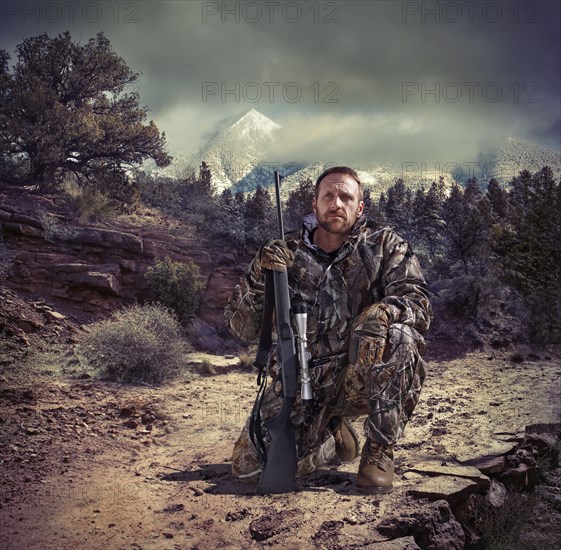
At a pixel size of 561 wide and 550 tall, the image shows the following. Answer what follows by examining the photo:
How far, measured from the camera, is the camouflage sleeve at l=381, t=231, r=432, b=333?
3.37 m

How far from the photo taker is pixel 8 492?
3588 mm

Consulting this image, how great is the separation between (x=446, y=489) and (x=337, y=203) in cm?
199

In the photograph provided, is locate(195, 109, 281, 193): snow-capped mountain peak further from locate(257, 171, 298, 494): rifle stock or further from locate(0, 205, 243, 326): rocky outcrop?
locate(257, 171, 298, 494): rifle stock

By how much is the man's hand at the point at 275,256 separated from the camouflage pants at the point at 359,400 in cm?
75

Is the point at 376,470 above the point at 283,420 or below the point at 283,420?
below

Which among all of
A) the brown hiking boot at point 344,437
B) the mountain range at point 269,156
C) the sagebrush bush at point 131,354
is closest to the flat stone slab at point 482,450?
the brown hiking boot at point 344,437

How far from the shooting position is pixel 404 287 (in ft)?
11.6

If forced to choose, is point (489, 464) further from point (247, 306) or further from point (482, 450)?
point (247, 306)

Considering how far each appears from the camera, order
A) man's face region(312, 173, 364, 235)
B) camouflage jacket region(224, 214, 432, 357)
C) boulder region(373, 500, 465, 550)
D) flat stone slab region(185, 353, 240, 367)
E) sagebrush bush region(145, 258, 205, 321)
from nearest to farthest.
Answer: boulder region(373, 500, 465, 550)
camouflage jacket region(224, 214, 432, 357)
man's face region(312, 173, 364, 235)
flat stone slab region(185, 353, 240, 367)
sagebrush bush region(145, 258, 205, 321)

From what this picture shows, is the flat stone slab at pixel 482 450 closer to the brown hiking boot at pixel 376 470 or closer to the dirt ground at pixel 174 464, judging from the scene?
the dirt ground at pixel 174 464

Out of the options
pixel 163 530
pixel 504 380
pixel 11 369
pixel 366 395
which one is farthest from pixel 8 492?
pixel 504 380

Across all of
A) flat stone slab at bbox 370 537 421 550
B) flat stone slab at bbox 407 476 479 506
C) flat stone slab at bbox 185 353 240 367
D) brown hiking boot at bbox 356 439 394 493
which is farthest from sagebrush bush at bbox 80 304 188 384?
flat stone slab at bbox 370 537 421 550

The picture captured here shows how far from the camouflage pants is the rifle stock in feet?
0.76

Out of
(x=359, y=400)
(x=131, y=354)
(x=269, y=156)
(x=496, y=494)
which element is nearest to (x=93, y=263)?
(x=131, y=354)
